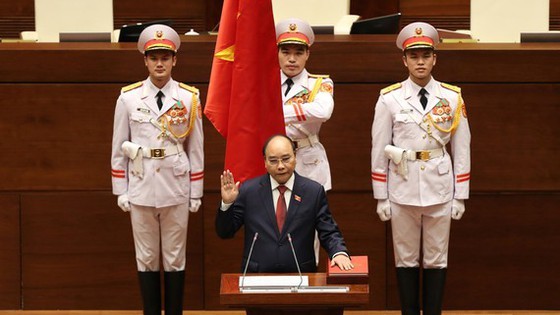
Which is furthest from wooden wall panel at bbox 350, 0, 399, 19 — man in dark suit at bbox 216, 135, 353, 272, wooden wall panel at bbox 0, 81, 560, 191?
man in dark suit at bbox 216, 135, 353, 272

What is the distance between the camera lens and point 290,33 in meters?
6.00

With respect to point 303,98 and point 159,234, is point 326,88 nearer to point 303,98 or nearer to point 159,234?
point 303,98

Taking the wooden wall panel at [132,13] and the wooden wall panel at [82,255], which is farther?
the wooden wall panel at [132,13]

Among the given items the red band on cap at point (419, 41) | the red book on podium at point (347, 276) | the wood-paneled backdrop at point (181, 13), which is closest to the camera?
the red book on podium at point (347, 276)

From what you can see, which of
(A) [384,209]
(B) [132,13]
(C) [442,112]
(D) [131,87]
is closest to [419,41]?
(C) [442,112]

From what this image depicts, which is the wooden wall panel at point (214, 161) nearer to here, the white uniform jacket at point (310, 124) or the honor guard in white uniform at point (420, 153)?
the white uniform jacket at point (310, 124)

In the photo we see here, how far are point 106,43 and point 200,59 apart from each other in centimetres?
71

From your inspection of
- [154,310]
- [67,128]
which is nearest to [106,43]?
[67,128]

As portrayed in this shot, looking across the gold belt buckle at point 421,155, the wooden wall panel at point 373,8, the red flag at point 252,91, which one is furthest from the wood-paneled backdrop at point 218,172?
the wooden wall panel at point 373,8

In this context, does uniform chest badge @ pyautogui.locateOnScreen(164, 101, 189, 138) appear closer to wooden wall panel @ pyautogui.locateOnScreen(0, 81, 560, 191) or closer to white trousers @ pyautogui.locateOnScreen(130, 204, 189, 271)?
white trousers @ pyautogui.locateOnScreen(130, 204, 189, 271)

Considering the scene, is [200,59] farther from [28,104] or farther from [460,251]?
[460,251]

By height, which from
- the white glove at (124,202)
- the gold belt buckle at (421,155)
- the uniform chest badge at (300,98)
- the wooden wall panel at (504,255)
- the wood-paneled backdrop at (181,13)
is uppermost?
the wood-paneled backdrop at (181,13)

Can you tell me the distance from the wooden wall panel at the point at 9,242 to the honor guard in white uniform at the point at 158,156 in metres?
0.95

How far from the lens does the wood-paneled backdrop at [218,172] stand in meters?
6.64
